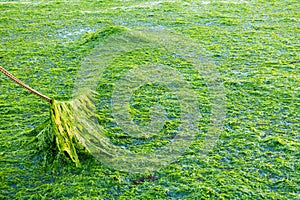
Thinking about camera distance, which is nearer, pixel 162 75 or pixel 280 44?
pixel 162 75

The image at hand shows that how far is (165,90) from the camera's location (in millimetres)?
2443

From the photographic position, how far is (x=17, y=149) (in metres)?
1.95

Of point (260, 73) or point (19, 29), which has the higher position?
point (19, 29)

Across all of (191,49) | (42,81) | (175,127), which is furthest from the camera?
(191,49)

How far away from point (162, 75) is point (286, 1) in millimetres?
1647

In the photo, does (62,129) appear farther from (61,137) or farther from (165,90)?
(165,90)

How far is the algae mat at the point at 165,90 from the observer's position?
5.69ft

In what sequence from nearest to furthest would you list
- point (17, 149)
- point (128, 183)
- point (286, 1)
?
point (128, 183)
point (17, 149)
point (286, 1)

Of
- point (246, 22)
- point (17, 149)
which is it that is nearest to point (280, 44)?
point (246, 22)

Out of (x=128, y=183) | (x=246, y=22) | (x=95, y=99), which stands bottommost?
(x=128, y=183)

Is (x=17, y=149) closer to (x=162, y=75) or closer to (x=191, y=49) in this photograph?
(x=162, y=75)

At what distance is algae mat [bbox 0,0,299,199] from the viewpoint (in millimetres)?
1735

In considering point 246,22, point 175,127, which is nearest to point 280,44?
point 246,22

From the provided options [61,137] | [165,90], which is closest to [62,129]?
[61,137]
